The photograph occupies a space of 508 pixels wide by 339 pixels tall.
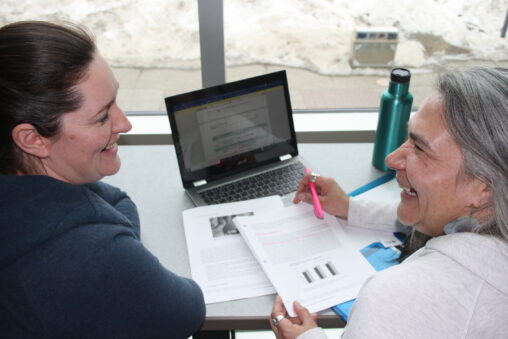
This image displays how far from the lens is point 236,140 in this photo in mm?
1399

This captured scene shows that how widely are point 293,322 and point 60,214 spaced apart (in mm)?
506

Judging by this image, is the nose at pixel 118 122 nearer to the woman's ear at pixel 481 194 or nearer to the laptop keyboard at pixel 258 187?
the laptop keyboard at pixel 258 187

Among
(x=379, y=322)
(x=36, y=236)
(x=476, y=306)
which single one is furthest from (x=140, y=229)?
(x=476, y=306)

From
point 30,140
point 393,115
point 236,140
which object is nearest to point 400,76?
point 393,115

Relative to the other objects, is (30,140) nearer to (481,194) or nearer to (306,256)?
(306,256)

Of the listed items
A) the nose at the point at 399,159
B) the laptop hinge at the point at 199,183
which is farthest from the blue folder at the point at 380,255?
the laptop hinge at the point at 199,183

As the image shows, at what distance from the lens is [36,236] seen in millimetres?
812

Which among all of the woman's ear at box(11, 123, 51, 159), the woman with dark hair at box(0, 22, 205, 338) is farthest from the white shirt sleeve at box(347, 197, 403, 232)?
the woman's ear at box(11, 123, 51, 159)

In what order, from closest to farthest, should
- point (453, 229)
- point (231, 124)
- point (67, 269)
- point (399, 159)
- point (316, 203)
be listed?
1. point (67, 269)
2. point (453, 229)
3. point (399, 159)
4. point (316, 203)
5. point (231, 124)

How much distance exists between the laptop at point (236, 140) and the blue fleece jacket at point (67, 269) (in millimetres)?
446

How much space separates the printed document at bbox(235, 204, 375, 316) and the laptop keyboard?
4.3 inches

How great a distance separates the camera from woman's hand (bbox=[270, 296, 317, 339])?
3.25ft

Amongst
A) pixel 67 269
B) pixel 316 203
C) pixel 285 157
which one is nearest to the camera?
pixel 67 269

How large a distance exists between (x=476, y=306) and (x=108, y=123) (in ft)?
2.36
